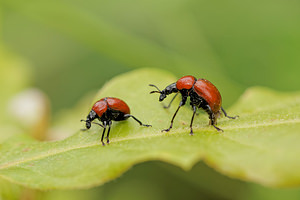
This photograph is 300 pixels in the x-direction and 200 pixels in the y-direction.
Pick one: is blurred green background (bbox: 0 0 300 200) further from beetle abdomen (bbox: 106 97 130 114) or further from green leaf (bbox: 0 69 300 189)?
green leaf (bbox: 0 69 300 189)

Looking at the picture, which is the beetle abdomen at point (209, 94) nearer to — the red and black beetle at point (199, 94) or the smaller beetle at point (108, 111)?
the red and black beetle at point (199, 94)

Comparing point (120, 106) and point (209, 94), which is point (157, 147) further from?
point (209, 94)

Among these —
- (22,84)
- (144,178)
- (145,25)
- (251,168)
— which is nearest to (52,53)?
(145,25)

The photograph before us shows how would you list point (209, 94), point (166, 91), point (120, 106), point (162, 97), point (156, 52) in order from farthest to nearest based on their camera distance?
point (156, 52), point (166, 91), point (209, 94), point (162, 97), point (120, 106)

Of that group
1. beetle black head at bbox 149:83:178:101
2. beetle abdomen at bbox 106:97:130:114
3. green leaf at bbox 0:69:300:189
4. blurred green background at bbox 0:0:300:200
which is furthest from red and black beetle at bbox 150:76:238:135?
blurred green background at bbox 0:0:300:200

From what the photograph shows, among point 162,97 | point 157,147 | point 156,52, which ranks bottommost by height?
point 157,147

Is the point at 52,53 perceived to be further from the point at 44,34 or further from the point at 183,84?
the point at 183,84

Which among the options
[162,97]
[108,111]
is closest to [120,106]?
[108,111]

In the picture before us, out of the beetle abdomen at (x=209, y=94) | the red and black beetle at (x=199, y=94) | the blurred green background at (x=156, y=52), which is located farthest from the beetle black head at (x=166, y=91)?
the blurred green background at (x=156, y=52)
